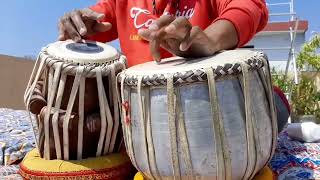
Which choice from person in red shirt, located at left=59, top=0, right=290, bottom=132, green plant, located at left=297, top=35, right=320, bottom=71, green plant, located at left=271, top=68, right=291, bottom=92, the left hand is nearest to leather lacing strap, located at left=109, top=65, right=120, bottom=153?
person in red shirt, located at left=59, top=0, right=290, bottom=132

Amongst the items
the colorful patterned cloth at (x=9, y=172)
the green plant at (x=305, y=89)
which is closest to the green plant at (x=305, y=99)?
the green plant at (x=305, y=89)

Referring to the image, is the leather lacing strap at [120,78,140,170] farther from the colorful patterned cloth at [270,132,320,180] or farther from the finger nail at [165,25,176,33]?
the colorful patterned cloth at [270,132,320,180]

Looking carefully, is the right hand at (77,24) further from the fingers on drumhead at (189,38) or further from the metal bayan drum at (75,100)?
the fingers on drumhead at (189,38)

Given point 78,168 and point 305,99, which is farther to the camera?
point 305,99

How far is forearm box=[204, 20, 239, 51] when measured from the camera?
1.17 m

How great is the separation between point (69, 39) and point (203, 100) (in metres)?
0.64

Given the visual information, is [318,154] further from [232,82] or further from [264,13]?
[232,82]

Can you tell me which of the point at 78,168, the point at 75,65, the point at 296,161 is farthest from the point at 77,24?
the point at 296,161

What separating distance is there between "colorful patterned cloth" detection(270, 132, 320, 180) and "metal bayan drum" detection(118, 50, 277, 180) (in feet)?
1.47

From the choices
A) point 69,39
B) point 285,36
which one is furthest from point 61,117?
point 285,36

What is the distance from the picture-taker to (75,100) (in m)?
1.32

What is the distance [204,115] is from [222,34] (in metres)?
0.28

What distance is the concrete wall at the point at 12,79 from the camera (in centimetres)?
761

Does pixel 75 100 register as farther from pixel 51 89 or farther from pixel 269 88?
pixel 269 88
